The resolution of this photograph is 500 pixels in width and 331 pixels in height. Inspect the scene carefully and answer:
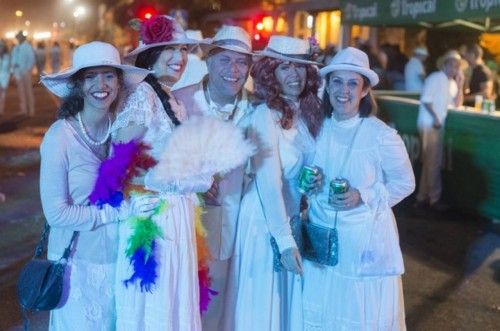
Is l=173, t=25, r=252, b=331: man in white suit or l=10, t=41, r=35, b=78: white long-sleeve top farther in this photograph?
l=10, t=41, r=35, b=78: white long-sleeve top

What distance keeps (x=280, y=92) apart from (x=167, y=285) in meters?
1.25

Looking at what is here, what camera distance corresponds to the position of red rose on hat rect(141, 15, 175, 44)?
3.46 metres

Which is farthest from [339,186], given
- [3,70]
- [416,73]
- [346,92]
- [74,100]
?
[3,70]

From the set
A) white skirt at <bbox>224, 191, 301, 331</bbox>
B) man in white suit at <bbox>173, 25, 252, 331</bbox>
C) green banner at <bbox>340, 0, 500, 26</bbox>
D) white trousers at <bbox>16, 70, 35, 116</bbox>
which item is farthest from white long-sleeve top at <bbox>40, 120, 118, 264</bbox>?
white trousers at <bbox>16, 70, 35, 116</bbox>

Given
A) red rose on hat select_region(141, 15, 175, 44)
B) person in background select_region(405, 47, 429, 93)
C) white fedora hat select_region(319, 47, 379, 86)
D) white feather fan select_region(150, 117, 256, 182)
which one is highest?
red rose on hat select_region(141, 15, 175, 44)

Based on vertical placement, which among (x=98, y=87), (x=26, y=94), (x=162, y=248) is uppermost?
(x=98, y=87)

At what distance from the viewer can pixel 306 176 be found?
326cm

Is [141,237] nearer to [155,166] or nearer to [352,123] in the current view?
[155,166]

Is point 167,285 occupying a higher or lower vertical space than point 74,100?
lower

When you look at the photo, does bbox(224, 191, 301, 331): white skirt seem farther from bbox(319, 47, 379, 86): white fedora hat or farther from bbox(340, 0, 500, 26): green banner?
bbox(340, 0, 500, 26): green banner

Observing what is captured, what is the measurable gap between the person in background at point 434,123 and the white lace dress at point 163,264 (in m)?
6.22

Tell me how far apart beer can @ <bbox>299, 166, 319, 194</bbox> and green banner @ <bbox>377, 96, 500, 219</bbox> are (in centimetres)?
530

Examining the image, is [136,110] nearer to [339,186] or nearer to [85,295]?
[85,295]

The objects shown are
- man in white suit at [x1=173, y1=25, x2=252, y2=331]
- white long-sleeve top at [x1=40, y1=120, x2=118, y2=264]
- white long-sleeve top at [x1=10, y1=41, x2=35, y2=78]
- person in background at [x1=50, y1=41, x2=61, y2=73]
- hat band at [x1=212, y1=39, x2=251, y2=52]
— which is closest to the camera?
white long-sleeve top at [x1=40, y1=120, x2=118, y2=264]
